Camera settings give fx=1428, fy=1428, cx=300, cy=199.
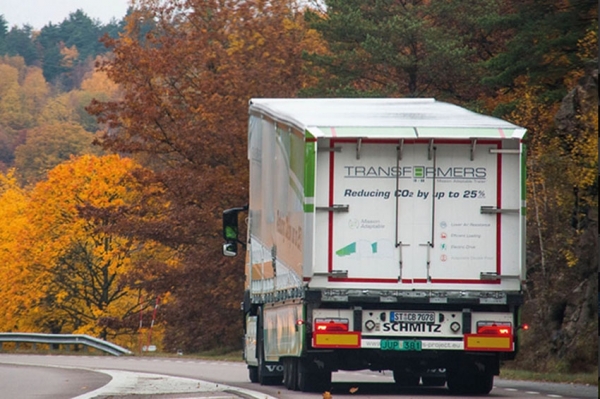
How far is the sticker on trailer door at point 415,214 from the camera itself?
55.7ft

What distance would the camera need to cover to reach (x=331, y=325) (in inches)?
671

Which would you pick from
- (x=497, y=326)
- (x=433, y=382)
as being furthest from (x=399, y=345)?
(x=433, y=382)

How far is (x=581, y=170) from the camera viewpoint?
71.4ft

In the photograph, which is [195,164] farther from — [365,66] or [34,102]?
[34,102]

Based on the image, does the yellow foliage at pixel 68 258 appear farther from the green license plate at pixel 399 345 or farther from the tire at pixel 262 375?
the green license plate at pixel 399 345

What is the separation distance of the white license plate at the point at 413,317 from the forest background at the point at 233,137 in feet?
18.9

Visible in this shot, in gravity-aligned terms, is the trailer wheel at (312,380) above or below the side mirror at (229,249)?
below

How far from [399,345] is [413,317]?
377 mm

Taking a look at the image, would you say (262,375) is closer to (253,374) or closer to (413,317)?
(253,374)

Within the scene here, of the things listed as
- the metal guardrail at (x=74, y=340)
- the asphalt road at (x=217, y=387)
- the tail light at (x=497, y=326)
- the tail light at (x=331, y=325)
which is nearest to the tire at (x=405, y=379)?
the asphalt road at (x=217, y=387)

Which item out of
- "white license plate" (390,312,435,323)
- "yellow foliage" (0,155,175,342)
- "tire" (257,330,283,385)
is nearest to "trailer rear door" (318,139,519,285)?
"white license plate" (390,312,435,323)

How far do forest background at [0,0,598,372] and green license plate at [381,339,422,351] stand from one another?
6.01 metres

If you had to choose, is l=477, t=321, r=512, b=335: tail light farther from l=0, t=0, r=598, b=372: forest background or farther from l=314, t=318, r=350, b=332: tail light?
l=0, t=0, r=598, b=372: forest background

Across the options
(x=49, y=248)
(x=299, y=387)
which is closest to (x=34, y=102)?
(x=49, y=248)
